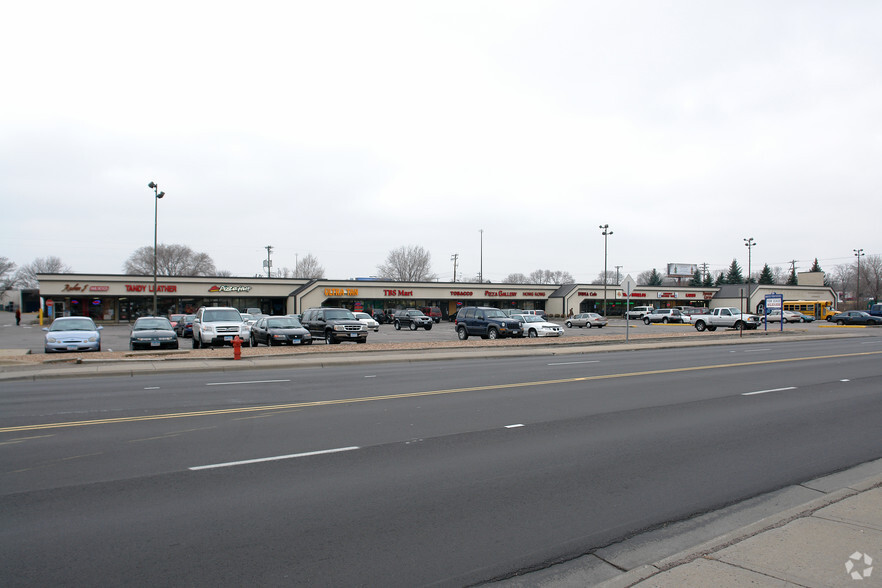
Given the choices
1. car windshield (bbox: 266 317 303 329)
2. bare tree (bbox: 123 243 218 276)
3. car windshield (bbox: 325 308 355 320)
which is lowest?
car windshield (bbox: 266 317 303 329)

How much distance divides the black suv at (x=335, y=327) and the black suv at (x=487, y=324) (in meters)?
7.76

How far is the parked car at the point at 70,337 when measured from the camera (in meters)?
21.3

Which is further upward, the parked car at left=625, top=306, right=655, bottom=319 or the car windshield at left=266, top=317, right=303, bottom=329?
the car windshield at left=266, top=317, right=303, bottom=329

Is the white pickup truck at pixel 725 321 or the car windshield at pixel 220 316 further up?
the car windshield at pixel 220 316

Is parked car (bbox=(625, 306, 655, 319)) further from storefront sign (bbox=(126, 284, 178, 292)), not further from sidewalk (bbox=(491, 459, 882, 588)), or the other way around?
sidewalk (bbox=(491, 459, 882, 588))

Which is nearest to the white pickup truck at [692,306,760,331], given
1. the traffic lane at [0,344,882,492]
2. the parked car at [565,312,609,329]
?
the parked car at [565,312,609,329]

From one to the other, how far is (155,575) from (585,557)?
312 centimetres

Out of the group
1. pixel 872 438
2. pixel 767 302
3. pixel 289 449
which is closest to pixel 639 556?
pixel 289 449

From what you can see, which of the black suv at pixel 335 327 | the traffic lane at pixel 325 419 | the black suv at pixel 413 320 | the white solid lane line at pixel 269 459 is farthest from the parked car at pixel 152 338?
the black suv at pixel 413 320

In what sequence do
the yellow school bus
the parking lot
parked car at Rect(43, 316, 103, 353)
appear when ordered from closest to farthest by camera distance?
parked car at Rect(43, 316, 103, 353), the parking lot, the yellow school bus

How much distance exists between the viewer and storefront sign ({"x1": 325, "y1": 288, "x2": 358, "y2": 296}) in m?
62.8

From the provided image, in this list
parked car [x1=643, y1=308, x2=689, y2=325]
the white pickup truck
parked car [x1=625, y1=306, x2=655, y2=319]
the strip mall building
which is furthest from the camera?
parked car [x1=625, y1=306, x2=655, y2=319]

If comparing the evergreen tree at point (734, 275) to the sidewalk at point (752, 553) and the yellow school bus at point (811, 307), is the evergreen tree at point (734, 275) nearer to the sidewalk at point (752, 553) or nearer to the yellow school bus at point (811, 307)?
the yellow school bus at point (811, 307)

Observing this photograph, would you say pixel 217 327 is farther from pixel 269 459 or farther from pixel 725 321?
pixel 725 321
